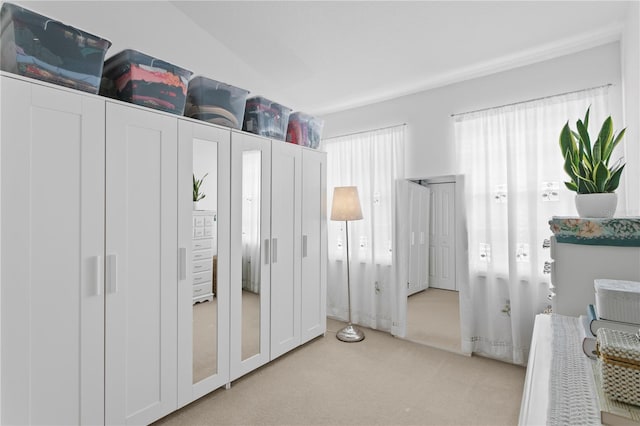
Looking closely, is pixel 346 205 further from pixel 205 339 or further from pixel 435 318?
pixel 205 339

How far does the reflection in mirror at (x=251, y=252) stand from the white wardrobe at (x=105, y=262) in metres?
0.09

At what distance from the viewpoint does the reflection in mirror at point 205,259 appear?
2293 millimetres

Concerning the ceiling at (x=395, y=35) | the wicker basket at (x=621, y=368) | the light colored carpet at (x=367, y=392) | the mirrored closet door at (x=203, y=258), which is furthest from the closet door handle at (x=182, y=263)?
the wicker basket at (x=621, y=368)

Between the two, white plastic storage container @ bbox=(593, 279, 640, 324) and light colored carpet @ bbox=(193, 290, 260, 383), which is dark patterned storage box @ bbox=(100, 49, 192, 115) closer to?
light colored carpet @ bbox=(193, 290, 260, 383)

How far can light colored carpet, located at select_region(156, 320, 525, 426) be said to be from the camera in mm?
2131

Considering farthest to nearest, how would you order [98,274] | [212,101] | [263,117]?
[263,117] < [212,101] < [98,274]

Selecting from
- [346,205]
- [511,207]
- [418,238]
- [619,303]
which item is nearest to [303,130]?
[346,205]

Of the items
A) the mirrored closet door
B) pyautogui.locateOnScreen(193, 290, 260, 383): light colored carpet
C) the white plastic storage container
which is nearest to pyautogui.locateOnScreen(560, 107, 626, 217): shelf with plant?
the white plastic storage container

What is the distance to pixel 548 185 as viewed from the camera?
8.86ft

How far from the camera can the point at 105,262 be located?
184 cm

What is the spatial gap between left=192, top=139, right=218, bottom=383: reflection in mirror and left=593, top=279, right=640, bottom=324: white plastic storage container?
7.25 feet

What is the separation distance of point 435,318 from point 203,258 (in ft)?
8.37

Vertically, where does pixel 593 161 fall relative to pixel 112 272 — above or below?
above

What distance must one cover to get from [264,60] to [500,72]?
7.50 ft
